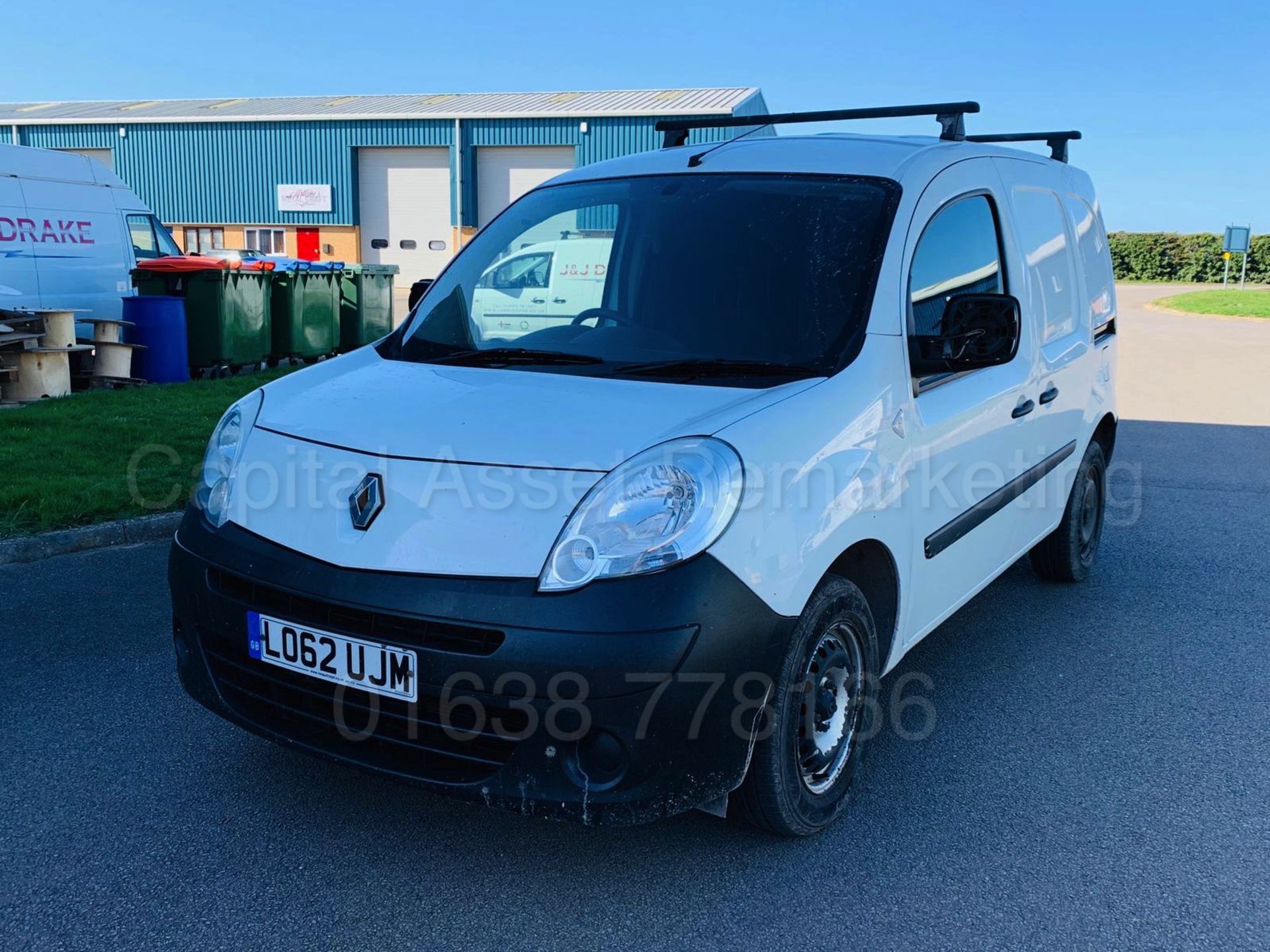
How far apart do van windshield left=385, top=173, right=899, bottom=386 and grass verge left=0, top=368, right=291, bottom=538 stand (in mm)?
3105

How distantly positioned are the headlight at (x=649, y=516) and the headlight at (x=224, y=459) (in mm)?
1007

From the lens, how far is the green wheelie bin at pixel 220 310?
12.9 meters

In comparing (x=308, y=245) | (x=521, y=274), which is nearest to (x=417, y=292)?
(x=521, y=274)

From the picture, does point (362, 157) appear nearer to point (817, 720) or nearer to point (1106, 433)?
point (1106, 433)

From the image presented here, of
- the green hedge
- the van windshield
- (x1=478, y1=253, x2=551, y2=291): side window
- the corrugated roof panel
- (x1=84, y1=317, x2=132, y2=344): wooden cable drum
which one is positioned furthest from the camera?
the green hedge

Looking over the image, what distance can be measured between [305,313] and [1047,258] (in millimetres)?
11654

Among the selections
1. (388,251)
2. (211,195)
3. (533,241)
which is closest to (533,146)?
(388,251)

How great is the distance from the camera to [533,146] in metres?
36.1

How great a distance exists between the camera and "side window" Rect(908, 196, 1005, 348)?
3.56 meters

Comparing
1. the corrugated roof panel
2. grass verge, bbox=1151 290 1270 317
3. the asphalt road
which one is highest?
the corrugated roof panel

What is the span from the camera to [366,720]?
2773mm

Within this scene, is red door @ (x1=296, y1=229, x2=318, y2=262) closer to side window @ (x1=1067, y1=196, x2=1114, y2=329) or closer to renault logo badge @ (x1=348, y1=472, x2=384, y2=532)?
side window @ (x1=1067, y1=196, x2=1114, y2=329)

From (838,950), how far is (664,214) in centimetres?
231

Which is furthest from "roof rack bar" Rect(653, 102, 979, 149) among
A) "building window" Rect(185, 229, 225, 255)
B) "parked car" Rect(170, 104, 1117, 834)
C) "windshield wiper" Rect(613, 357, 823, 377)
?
"building window" Rect(185, 229, 225, 255)
